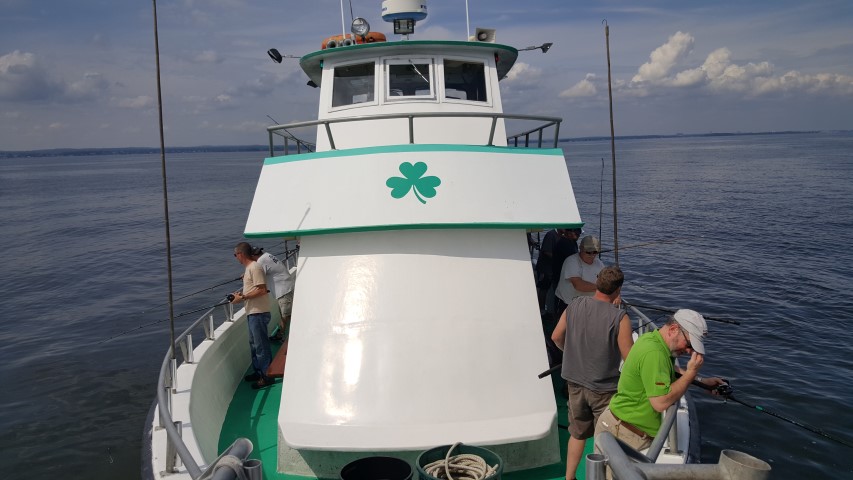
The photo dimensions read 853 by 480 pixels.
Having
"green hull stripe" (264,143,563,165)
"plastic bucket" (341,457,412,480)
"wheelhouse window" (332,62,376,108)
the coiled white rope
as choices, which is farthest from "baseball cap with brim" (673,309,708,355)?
"wheelhouse window" (332,62,376,108)

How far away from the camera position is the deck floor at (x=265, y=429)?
511 centimetres

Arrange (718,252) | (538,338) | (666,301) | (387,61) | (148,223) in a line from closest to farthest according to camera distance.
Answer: (538,338), (387,61), (666,301), (718,252), (148,223)

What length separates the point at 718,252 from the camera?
873 inches

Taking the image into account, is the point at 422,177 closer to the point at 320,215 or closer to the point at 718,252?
the point at 320,215

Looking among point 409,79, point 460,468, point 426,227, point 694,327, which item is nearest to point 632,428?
point 694,327

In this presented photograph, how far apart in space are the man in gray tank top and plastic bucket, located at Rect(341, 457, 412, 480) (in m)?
1.36

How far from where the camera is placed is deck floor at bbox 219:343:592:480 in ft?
16.8

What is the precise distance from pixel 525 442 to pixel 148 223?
3357 cm

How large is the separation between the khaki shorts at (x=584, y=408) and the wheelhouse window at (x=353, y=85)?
4155 millimetres

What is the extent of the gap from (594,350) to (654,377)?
64 centimetres

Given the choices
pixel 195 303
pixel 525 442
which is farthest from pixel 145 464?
pixel 195 303

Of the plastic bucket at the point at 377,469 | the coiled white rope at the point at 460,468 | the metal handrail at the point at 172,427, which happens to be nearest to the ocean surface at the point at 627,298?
the metal handrail at the point at 172,427

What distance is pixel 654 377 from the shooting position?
151 inches

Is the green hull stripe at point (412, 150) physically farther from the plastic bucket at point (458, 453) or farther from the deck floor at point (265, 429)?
the deck floor at point (265, 429)
